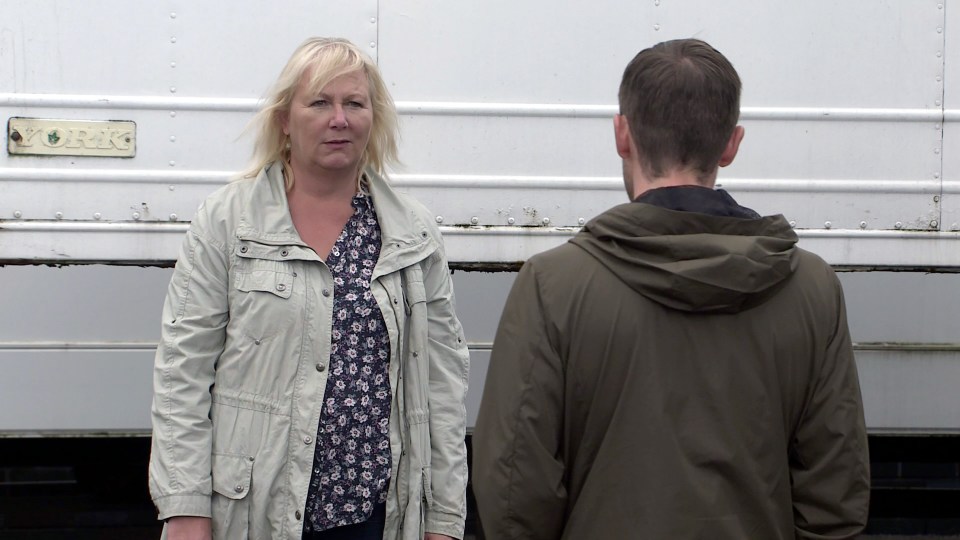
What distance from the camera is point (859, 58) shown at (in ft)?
10.1

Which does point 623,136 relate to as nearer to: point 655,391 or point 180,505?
point 655,391

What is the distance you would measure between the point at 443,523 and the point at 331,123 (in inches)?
31.2

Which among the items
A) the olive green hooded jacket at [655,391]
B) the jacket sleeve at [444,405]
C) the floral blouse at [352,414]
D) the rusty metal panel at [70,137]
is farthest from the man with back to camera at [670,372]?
the rusty metal panel at [70,137]

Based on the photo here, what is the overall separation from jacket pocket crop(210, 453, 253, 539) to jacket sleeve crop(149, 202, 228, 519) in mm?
22

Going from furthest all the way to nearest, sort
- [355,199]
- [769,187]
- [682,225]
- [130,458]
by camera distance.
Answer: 1. [130,458]
2. [769,187]
3. [355,199]
4. [682,225]

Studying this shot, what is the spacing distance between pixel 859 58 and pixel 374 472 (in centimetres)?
197

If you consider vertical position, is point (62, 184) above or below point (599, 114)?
below

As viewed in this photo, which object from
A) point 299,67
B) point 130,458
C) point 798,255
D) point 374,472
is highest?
point 299,67

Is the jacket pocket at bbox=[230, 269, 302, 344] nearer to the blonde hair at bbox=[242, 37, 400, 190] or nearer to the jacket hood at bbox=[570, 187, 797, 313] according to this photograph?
the blonde hair at bbox=[242, 37, 400, 190]

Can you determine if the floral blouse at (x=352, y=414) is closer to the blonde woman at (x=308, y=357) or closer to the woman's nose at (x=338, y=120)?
the blonde woman at (x=308, y=357)

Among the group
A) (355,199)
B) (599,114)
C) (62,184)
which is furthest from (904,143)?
(62,184)

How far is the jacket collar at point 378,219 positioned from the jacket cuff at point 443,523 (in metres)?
0.48

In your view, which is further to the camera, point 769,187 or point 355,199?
point 769,187

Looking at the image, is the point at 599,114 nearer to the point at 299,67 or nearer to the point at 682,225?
the point at 299,67
